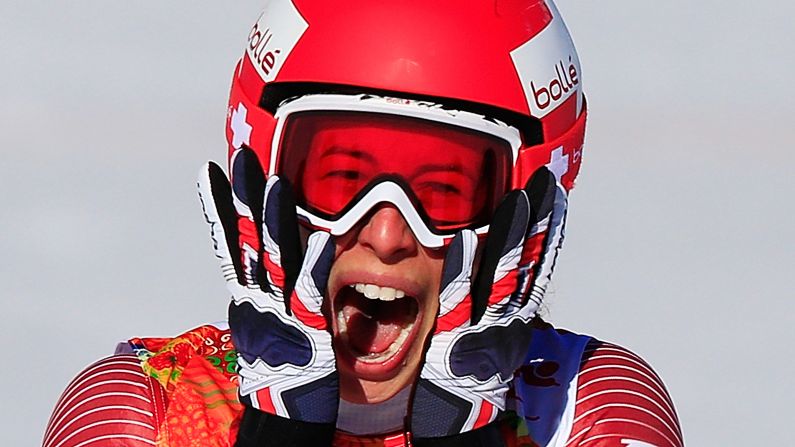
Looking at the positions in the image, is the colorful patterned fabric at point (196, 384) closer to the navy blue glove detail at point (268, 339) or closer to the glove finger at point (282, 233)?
the navy blue glove detail at point (268, 339)

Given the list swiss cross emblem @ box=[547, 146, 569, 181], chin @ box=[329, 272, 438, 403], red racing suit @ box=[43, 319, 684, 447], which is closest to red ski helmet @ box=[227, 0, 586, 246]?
swiss cross emblem @ box=[547, 146, 569, 181]

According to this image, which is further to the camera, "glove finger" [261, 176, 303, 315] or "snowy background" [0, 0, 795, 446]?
"snowy background" [0, 0, 795, 446]

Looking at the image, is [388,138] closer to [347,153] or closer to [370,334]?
[347,153]

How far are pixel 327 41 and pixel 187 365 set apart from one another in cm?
61

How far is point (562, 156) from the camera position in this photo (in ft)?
10.6

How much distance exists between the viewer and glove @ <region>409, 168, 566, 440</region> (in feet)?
10.1

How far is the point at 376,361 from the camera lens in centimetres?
312

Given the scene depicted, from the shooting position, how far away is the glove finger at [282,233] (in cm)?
305

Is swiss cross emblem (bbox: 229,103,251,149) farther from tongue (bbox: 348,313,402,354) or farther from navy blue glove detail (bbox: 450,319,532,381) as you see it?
navy blue glove detail (bbox: 450,319,532,381)

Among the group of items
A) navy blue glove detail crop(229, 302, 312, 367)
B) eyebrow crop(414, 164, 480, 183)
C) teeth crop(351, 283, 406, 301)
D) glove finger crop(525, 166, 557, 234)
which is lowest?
navy blue glove detail crop(229, 302, 312, 367)

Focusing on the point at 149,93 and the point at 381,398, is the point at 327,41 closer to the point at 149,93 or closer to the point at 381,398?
the point at 381,398

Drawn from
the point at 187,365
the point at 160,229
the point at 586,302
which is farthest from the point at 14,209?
the point at 187,365

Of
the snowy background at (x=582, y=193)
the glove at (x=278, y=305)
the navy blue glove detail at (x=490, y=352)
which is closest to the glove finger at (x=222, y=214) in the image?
the glove at (x=278, y=305)

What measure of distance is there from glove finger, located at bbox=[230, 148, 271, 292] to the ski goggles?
47 millimetres
